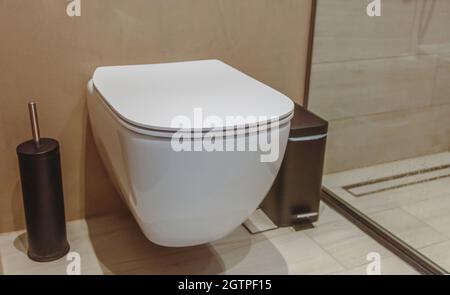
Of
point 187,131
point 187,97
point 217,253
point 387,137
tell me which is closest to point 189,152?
point 187,131

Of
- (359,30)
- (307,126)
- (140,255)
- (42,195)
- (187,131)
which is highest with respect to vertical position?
(359,30)

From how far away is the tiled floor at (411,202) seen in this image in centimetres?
137

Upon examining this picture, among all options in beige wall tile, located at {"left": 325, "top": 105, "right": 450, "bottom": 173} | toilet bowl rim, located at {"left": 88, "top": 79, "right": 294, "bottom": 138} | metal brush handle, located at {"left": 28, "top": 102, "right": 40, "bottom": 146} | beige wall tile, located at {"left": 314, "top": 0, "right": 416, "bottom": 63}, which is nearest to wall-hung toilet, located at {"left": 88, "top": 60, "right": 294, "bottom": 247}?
toilet bowl rim, located at {"left": 88, "top": 79, "right": 294, "bottom": 138}

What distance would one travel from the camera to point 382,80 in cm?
163

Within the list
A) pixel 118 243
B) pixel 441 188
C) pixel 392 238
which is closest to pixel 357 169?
pixel 441 188

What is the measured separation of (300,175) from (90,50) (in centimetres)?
62

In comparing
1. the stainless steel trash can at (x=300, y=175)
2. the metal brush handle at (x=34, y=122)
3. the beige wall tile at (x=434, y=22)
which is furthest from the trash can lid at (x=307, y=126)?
the metal brush handle at (x=34, y=122)

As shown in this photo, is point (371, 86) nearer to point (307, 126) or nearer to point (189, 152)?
point (307, 126)

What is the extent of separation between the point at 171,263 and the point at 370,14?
0.91 meters

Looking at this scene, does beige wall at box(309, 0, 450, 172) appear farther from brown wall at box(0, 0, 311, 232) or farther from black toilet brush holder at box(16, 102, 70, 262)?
black toilet brush holder at box(16, 102, 70, 262)

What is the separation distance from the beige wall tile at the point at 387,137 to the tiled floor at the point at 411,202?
0.03m

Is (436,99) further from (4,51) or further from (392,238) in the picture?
(4,51)

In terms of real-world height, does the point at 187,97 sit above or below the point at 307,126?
above

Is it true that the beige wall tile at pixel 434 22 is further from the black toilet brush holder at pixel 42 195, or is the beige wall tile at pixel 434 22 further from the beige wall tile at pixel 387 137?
the black toilet brush holder at pixel 42 195
